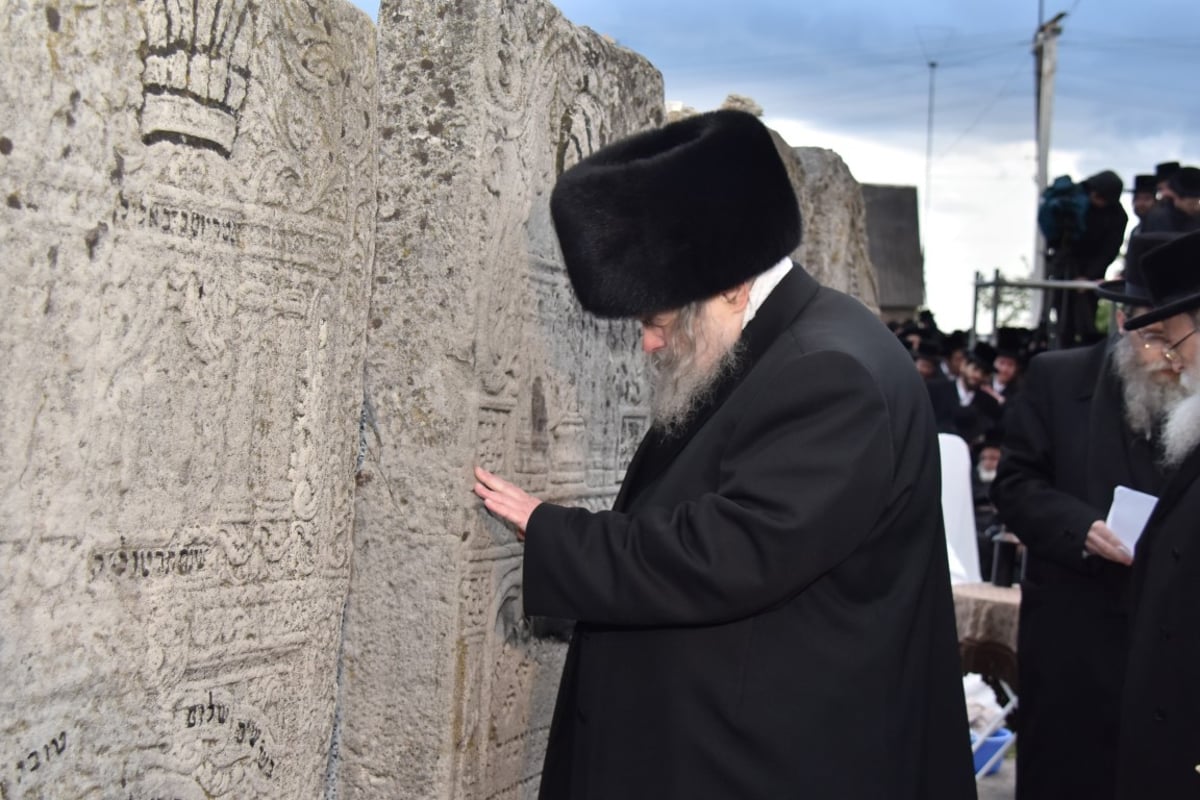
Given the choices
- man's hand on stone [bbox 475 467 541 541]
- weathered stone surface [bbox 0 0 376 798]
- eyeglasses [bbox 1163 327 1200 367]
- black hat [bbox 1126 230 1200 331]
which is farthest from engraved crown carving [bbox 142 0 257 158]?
eyeglasses [bbox 1163 327 1200 367]

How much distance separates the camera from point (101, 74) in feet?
7.41

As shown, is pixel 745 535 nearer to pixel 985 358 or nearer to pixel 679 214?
pixel 679 214

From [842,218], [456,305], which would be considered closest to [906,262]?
[842,218]

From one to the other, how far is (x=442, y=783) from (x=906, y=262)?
32291 millimetres

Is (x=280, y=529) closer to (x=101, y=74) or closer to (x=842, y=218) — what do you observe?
(x=101, y=74)

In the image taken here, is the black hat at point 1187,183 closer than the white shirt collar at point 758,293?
No

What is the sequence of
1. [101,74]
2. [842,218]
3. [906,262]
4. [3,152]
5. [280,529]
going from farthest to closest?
[906,262], [842,218], [280,529], [101,74], [3,152]

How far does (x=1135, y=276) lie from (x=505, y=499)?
2.26 m

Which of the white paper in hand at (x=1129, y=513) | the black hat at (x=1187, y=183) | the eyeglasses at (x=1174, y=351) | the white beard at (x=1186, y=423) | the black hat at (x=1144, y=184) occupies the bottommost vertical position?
the white paper in hand at (x=1129, y=513)

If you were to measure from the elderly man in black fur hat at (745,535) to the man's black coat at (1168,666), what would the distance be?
2.11ft

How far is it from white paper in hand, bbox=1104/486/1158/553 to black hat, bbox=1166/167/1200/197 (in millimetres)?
4908

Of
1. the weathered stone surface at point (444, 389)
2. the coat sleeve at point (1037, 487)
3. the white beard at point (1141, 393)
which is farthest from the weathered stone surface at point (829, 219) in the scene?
the weathered stone surface at point (444, 389)

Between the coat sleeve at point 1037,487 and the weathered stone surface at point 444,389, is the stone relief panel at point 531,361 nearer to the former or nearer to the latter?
the weathered stone surface at point 444,389

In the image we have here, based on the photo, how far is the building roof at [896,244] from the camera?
109ft
